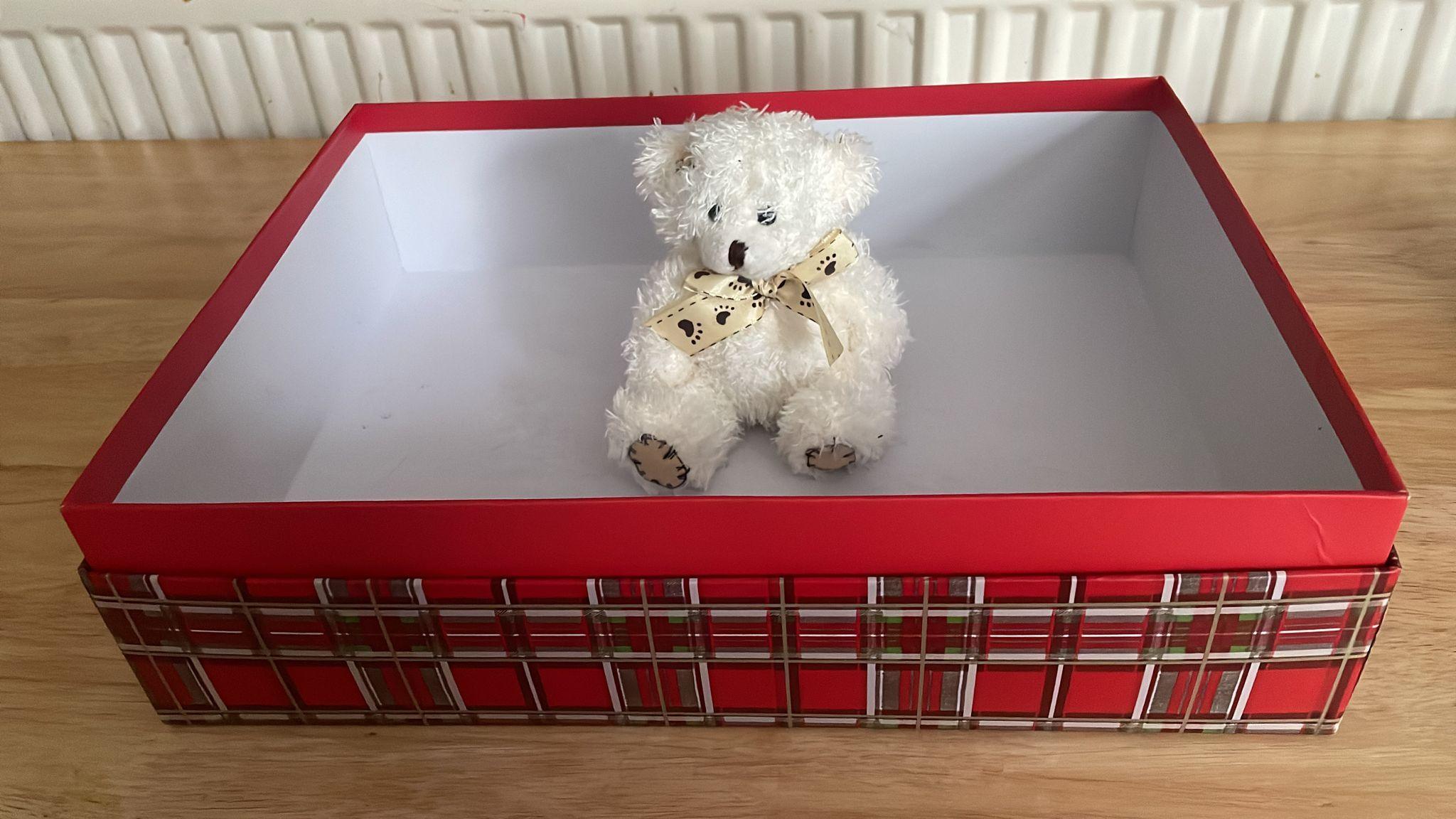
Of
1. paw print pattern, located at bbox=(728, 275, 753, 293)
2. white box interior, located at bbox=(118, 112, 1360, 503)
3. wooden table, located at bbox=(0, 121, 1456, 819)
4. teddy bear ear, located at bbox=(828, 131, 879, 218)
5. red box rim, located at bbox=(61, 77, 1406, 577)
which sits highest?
teddy bear ear, located at bbox=(828, 131, 879, 218)

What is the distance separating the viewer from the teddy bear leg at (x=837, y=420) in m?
0.76

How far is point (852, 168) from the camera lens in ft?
2.56

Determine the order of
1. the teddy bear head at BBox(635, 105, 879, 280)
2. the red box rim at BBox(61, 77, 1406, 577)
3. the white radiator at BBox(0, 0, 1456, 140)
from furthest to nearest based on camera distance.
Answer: the white radiator at BBox(0, 0, 1456, 140) → the teddy bear head at BBox(635, 105, 879, 280) → the red box rim at BBox(61, 77, 1406, 577)

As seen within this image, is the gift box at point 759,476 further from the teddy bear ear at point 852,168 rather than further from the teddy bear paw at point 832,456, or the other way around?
the teddy bear ear at point 852,168

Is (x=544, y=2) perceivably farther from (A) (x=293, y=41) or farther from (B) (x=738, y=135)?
(B) (x=738, y=135)

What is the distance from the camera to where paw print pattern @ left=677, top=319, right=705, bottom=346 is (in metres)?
0.78

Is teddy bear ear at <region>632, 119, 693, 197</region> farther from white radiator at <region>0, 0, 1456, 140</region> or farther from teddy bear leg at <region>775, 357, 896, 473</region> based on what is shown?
white radiator at <region>0, 0, 1456, 140</region>

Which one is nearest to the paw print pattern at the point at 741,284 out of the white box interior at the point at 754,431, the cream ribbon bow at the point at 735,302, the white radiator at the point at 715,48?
the cream ribbon bow at the point at 735,302

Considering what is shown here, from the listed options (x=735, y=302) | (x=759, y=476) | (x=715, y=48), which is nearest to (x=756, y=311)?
(x=735, y=302)

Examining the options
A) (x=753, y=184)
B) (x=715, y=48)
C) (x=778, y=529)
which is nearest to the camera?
(x=778, y=529)

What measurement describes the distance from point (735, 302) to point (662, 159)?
0.12 meters

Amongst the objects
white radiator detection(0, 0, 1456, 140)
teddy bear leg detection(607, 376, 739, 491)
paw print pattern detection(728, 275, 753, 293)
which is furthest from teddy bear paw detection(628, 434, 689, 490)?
white radiator detection(0, 0, 1456, 140)

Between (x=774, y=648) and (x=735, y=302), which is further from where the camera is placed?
(x=735, y=302)

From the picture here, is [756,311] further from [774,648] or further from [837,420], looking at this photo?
[774,648]
